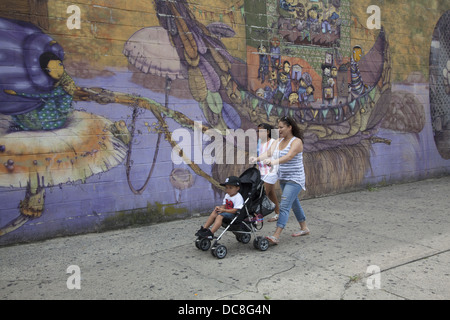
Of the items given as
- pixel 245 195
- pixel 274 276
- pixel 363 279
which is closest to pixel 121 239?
pixel 245 195

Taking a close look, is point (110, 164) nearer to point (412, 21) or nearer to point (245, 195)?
point (245, 195)

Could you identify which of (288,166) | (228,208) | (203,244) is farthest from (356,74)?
(203,244)

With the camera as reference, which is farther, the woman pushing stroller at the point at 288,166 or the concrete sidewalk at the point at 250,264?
the woman pushing stroller at the point at 288,166

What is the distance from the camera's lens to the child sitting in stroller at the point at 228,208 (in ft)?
16.1

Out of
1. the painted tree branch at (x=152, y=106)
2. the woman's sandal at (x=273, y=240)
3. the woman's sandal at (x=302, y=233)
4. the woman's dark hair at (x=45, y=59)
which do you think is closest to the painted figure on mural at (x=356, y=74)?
the painted tree branch at (x=152, y=106)

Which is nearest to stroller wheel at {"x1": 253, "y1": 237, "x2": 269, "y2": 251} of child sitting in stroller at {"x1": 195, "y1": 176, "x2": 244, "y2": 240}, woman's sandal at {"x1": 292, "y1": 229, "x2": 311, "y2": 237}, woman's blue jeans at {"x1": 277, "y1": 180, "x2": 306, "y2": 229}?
woman's blue jeans at {"x1": 277, "y1": 180, "x2": 306, "y2": 229}

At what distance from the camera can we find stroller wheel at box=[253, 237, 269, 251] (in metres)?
5.12

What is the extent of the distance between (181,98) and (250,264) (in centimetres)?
321

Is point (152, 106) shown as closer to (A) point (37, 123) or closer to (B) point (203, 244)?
(A) point (37, 123)

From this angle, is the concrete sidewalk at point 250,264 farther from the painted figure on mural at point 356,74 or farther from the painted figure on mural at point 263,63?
the painted figure on mural at point 356,74

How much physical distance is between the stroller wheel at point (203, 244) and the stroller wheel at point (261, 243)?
58 cm

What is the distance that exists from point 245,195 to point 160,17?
330 cm

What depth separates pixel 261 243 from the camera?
513 centimetres

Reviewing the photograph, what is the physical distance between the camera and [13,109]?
547cm
